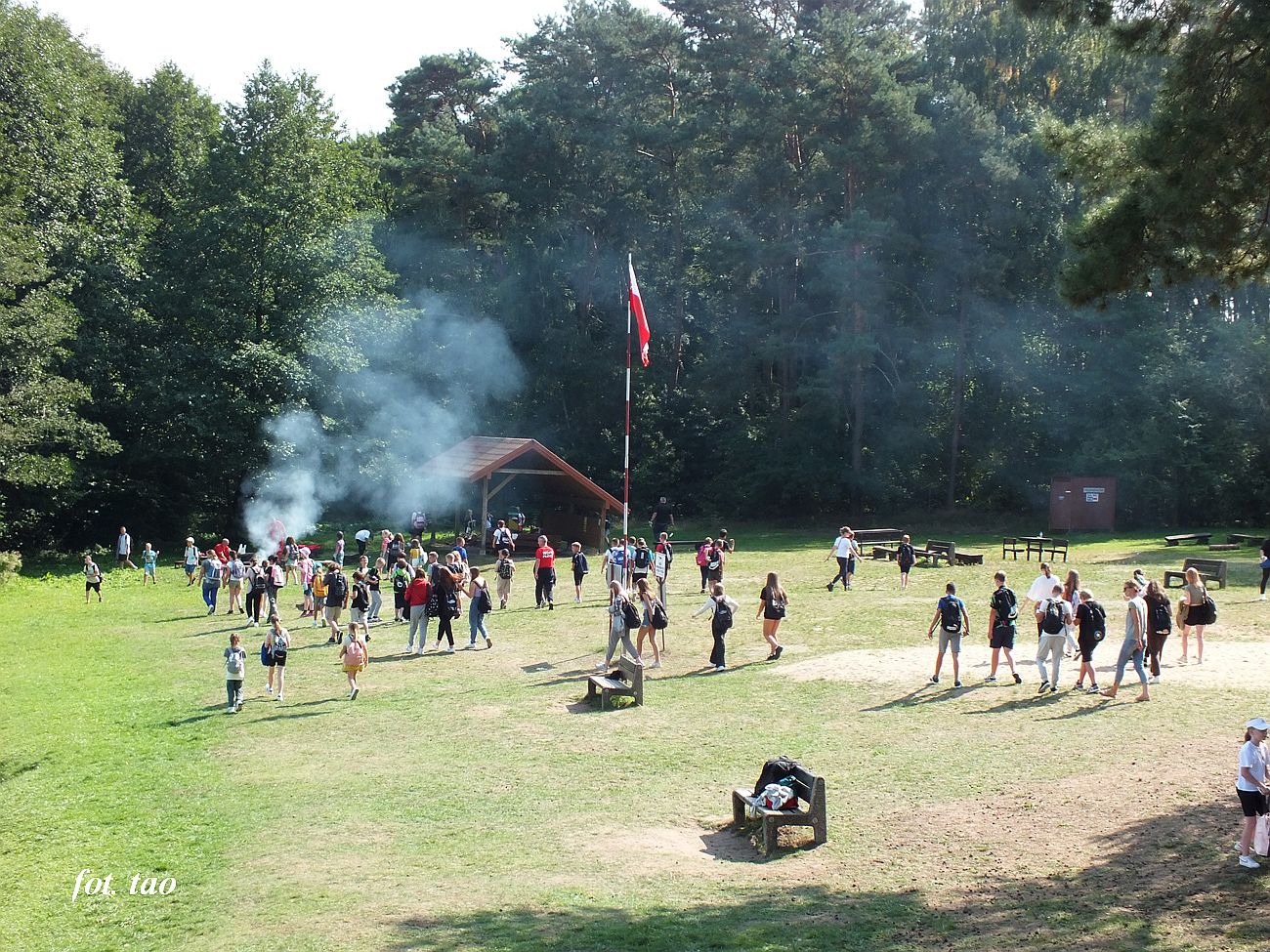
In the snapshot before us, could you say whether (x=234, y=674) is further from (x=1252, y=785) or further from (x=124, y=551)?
(x=124, y=551)

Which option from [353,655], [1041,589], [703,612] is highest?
[1041,589]

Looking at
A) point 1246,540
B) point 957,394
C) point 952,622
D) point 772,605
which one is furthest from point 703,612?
point 957,394

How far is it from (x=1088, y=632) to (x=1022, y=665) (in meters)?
2.45

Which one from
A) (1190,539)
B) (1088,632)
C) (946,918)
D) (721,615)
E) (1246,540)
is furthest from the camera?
(1246,540)

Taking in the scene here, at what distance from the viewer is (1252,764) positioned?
30.8 feet

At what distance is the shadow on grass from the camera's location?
8375 mm

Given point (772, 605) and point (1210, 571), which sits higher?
point (1210, 571)

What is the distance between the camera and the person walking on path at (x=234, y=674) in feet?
53.8

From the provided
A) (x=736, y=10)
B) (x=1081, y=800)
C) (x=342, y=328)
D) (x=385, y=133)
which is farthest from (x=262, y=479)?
(x=1081, y=800)

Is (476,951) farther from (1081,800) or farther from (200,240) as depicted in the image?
(200,240)

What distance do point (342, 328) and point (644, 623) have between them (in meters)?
28.4

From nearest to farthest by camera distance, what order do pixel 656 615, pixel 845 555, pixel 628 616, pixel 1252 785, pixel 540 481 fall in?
pixel 1252 785, pixel 628 616, pixel 656 615, pixel 845 555, pixel 540 481

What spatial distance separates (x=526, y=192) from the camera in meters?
56.4

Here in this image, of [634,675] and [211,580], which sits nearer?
[634,675]
